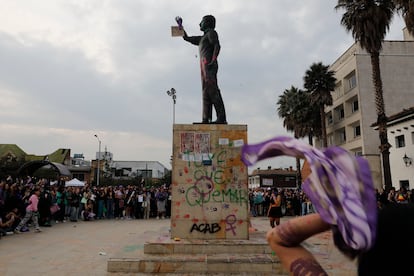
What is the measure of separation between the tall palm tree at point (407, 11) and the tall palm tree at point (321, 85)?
12198 mm

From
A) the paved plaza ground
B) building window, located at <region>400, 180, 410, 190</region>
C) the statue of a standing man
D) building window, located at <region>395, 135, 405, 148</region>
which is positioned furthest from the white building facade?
the paved plaza ground

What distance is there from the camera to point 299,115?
3366 cm

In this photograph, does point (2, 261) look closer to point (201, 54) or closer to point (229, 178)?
point (229, 178)

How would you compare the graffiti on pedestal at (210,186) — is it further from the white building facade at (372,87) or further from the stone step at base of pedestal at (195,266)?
the white building facade at (372,87)

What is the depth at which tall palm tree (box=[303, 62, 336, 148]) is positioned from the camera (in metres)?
30.3

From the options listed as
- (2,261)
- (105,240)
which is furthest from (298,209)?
(2,261)

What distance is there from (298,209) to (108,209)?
1176 centimetres

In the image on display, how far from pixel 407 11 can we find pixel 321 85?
531 inches

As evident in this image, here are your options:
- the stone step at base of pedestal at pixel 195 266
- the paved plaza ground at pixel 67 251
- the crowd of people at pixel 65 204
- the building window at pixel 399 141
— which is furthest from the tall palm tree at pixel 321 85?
the stone step at base of pedestal at pixel 195 266

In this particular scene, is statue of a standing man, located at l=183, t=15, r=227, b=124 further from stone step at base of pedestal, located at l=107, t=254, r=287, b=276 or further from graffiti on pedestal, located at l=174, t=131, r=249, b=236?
stone step at base of pedestal, located at l=107, t=254, r=287, b=276

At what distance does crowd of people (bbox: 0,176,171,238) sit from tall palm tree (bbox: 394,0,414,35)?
15509 mm

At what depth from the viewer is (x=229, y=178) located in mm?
7715

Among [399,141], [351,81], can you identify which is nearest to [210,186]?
[399,141]

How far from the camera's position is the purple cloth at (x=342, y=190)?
1294 mm
